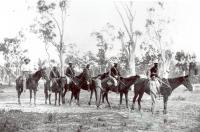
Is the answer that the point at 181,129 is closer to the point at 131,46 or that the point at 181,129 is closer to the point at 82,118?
the point at 82,118

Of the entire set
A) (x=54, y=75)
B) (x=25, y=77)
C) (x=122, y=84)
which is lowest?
(x=122, y=84)

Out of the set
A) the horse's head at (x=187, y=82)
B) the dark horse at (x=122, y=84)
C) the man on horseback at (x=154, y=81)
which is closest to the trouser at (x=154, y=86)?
the man on horseback at (x=154, y=81)

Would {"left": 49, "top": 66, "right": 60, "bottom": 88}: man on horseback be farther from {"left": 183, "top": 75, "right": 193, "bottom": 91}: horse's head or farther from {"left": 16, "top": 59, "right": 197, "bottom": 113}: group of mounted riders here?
{"left": 183, "top": 75, "right": 193, "bottom": 91}: horse's head

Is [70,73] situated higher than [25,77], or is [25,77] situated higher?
[70,73]

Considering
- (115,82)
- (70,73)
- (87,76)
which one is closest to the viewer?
(115,82)

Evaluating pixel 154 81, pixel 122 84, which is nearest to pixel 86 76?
pixel 122 84

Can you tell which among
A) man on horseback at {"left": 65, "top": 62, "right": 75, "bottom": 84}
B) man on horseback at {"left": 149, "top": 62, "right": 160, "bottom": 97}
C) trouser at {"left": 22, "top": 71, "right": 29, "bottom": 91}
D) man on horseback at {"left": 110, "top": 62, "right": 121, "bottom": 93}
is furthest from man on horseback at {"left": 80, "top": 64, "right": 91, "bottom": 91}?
man on horseback at {"left": 149, "top": 62, "right": 160, "bottom": 97}

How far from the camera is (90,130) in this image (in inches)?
516

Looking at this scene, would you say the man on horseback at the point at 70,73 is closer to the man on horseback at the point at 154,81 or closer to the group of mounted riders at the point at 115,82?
the group of mounted riders at the point at 115,82

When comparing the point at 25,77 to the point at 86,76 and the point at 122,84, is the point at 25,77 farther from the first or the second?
the point at 122,84

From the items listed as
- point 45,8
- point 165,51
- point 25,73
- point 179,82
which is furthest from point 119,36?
point 179,82

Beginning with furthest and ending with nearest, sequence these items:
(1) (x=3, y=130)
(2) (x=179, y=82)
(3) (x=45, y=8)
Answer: (3) (x=45, y=8), (2) (x=179, y=82), (1) (x=3, y=130)

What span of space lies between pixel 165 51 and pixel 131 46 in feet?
58.5

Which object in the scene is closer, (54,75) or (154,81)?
(154,81)
